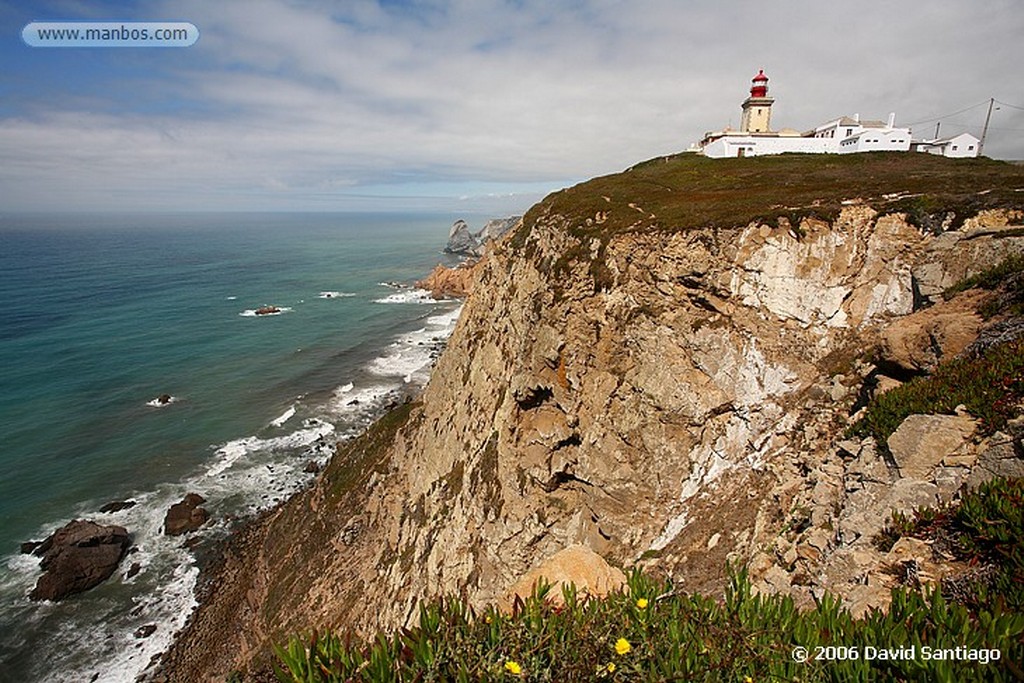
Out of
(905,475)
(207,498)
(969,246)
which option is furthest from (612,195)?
(207,498)

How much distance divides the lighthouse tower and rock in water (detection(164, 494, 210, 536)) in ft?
198

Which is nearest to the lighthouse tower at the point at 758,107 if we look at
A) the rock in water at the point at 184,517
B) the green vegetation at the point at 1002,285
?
the green vegetation at the point at 1002,285

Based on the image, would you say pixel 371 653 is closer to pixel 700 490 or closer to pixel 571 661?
pixel 571 661

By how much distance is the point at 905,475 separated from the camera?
912cm

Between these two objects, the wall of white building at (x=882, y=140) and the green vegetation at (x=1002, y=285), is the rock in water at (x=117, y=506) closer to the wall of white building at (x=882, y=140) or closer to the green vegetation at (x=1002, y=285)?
the green vegetation at (x=1002, y=285)

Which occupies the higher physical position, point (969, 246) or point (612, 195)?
point (612, 195)

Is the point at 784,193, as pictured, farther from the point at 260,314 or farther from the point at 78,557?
the point at 260,314

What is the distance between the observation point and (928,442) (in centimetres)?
908

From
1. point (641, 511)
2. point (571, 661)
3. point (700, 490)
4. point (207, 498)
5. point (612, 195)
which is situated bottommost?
point (207, 498)

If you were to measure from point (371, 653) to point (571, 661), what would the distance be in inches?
68.1

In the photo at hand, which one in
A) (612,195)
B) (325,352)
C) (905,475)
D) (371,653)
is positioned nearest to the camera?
(371,653)

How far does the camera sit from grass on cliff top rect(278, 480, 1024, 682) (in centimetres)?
386

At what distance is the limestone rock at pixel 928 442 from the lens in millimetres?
8719

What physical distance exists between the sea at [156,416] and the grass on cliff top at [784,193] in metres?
32.7
